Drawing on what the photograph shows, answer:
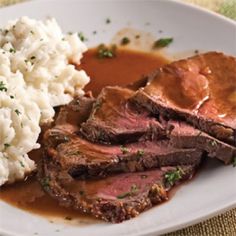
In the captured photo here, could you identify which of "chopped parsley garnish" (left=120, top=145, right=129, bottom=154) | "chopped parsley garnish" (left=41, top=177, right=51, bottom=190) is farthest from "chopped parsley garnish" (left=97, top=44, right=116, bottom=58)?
"chopped parsley garnish" (left=41, top=177, right=51, bottom=190)

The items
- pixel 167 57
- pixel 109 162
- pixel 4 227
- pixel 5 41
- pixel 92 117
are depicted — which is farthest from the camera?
pixel 167 57

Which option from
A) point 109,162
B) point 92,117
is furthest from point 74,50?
point 109,162

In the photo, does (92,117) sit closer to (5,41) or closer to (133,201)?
(133,201)

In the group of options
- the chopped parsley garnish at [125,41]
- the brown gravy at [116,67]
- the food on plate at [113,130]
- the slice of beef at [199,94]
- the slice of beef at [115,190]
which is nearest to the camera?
the slice of beef at [115,190]

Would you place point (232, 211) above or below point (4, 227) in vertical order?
above

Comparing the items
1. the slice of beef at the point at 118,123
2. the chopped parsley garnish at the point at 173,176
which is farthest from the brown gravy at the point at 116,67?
the chopped parsley garnish at the point at 173,176

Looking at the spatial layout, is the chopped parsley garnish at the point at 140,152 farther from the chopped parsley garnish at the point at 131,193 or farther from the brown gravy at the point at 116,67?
the brown gravy at the point at 116,67
